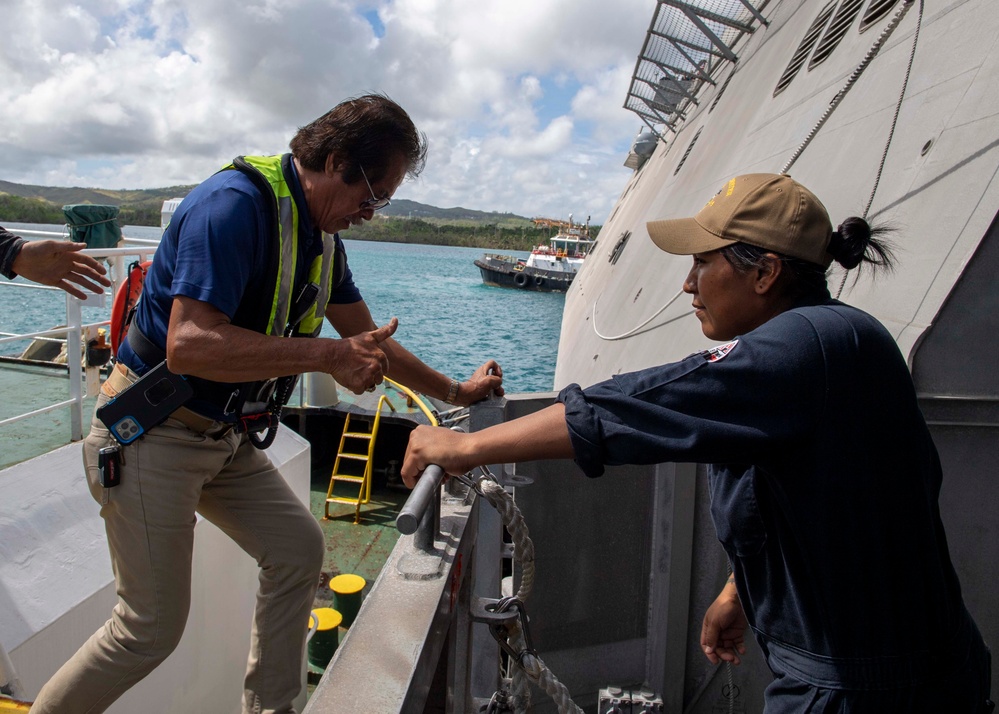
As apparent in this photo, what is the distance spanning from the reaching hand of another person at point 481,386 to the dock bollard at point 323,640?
2.99 meters

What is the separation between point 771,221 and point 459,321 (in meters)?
44.3

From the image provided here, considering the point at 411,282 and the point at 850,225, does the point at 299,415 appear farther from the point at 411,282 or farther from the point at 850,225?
the point at 411,282

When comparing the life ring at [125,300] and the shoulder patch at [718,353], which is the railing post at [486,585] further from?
the life ring at [125,300]

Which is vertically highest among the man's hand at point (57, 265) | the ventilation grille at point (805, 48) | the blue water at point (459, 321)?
the ventilation grille at point (805, 48)

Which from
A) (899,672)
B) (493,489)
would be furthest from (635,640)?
(899,672)

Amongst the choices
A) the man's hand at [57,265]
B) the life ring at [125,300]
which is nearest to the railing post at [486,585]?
the life ring at [125,300]

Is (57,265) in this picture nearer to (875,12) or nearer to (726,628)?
(726,628)

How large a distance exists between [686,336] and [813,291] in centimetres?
286

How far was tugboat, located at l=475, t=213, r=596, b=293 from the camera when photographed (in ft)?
204

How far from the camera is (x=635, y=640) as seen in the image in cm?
279

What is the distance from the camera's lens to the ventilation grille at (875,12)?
5.07 meters

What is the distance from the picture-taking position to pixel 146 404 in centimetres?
222

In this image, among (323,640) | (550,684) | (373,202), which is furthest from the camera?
(323,640)

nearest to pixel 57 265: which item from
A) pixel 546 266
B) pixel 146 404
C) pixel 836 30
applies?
pixel 146 404
